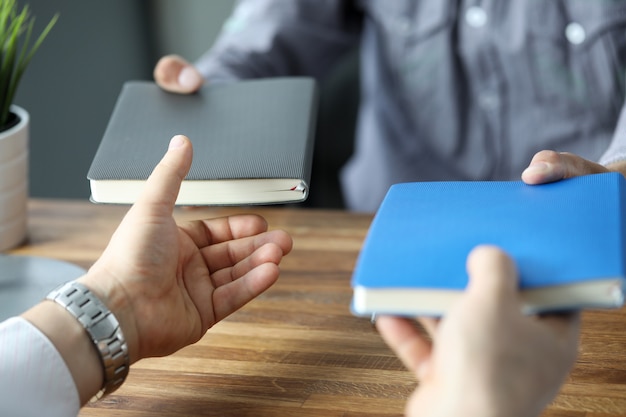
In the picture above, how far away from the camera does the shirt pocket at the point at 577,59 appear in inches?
53.0

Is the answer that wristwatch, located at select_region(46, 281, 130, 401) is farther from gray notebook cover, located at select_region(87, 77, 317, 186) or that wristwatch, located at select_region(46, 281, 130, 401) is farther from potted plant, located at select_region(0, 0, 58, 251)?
potted plant, located at select_region(0, 0, 58, 251)

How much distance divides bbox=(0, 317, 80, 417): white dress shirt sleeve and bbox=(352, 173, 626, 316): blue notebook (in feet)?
0.83

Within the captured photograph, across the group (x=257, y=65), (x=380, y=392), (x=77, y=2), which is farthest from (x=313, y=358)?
(x=77, y=2)

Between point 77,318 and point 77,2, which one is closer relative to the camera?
point 77,318

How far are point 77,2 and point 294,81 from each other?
3.37 ft

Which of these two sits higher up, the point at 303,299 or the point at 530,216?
the point at 530,216

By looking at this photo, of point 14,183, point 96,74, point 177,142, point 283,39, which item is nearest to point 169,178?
point 177,142

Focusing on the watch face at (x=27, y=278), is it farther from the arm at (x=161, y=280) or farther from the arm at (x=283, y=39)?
the arm at (x=283, y=39)

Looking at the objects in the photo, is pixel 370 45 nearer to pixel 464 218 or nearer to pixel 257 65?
pixel 257 65

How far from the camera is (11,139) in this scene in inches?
40.0

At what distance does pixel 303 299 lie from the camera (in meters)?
0.91

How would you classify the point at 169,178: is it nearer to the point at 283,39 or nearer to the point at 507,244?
the point at 507,244

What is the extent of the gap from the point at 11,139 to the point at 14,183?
0.21ft

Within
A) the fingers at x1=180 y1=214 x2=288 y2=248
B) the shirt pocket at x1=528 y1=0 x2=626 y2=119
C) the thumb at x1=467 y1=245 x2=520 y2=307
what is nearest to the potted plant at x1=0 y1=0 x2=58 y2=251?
the fingers at x1=180 y1=214 x2=288 y2=248
